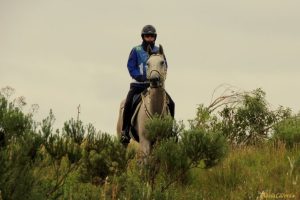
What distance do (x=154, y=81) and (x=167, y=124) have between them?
1127 mm

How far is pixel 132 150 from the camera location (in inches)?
377

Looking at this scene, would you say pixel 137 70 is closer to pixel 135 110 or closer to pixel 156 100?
pixel 135 110

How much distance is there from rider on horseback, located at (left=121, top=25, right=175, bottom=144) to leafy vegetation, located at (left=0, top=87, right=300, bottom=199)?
4.13 feet

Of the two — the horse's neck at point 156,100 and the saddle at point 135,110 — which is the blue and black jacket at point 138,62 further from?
the horse's neck at point 156,100

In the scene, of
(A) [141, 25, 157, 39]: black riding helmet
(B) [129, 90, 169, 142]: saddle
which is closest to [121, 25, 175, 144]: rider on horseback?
(A) [141, 25, 157, 39]: black riding helmet

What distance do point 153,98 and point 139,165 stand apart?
53.6 inches

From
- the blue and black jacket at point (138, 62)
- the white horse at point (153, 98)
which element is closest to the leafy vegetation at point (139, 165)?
the white horse at point (153, 98)

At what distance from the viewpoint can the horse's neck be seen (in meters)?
11.0

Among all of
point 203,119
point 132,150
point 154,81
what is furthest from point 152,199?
point 203,119

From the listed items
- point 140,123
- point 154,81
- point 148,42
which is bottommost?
point 140,123

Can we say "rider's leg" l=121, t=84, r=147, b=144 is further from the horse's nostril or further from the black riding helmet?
the horse's nostril

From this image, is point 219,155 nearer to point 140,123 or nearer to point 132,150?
point 132,150

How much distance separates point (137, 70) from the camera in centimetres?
1232

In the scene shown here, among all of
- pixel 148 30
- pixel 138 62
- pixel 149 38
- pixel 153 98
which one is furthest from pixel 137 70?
pixel 153 98
